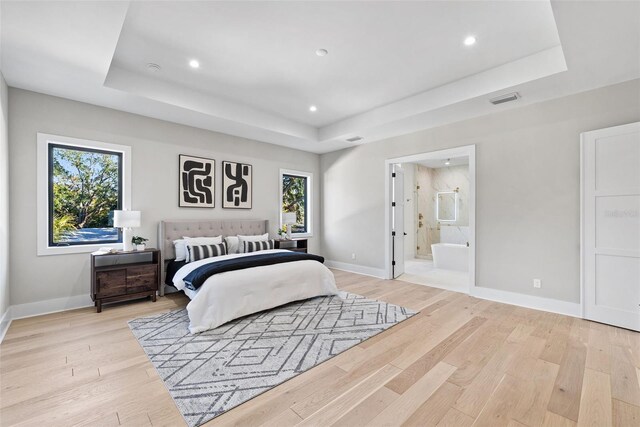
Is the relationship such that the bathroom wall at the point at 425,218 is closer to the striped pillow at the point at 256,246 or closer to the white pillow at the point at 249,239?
the white pillow at the point at 249,239

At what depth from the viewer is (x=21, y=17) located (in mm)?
2250

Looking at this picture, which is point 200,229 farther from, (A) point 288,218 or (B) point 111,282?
(A) point 288,218

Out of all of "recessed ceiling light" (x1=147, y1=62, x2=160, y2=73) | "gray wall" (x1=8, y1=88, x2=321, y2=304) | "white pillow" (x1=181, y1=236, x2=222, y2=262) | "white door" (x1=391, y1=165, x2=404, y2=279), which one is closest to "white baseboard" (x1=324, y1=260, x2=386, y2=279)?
"white door" (x1=391, y1=165, x2=404, y2=279)

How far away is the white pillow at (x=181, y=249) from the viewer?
171 inches

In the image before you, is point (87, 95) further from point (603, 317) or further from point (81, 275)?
point (603, 317)

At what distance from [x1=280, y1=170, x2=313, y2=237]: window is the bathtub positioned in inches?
124

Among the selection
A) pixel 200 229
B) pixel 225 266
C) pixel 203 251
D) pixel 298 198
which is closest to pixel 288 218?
pixel 298 198

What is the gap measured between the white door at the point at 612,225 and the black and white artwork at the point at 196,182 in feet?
17.8

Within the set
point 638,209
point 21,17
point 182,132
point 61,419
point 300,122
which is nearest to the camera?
point 61,419

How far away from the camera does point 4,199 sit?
316 centimetres

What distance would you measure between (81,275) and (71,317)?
2.01 feet

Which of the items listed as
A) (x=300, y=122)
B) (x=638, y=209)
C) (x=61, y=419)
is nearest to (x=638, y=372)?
(x=638, y=209)

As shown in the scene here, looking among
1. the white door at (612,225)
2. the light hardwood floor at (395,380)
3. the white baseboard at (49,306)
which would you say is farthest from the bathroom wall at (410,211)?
the white baseboard at (49,306)

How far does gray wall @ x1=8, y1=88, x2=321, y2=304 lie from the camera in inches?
137
